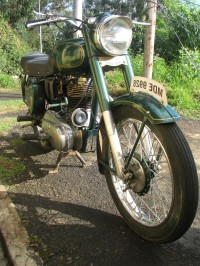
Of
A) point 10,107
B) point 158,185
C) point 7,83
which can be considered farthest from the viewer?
point 7,83

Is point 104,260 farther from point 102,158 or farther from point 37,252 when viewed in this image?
point 102,158

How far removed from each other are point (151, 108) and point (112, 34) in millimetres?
668

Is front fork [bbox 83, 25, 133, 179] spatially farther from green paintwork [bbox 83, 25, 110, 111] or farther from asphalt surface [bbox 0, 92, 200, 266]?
asphalt surface [bbox 0, 92, 200, 266]

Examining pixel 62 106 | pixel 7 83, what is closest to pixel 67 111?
pixel 62 106

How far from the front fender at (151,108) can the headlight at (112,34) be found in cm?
39

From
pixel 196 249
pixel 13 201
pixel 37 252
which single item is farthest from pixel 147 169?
pixel 13 201

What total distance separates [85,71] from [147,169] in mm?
1059

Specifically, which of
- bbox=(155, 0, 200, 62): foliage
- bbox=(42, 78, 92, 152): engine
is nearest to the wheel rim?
bbox=(42, 78, 92, 152): engine

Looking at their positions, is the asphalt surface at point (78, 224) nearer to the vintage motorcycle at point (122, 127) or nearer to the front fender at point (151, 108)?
the vintage motorcycle at point (122, 127)

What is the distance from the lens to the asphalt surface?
204cm

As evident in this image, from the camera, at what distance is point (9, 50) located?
38.2ft

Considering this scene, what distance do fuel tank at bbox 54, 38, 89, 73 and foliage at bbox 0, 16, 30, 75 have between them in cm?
874

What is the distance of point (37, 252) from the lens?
207 centimetres

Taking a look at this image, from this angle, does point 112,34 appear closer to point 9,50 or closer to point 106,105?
point 106,105
